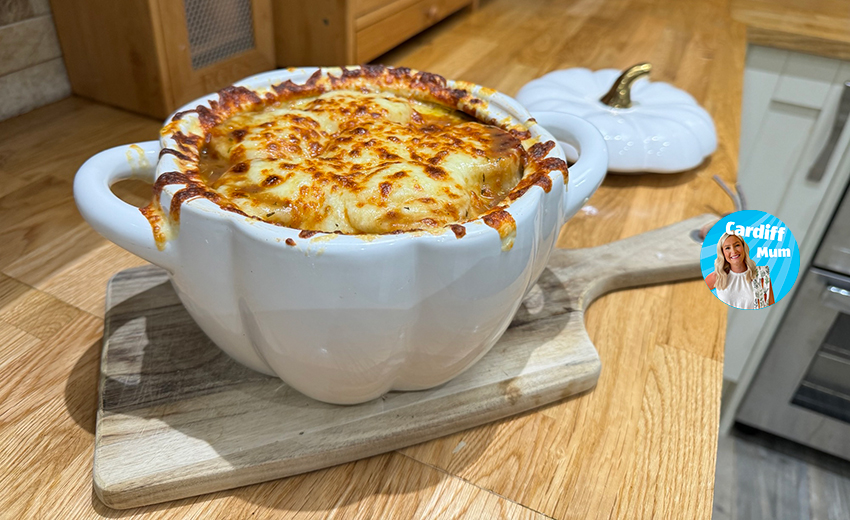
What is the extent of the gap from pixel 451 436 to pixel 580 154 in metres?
0.28

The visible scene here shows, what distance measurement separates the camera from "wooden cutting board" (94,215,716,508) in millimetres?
453

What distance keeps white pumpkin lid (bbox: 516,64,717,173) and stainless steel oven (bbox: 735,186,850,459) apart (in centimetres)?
70

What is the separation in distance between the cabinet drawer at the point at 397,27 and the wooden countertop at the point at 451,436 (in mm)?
424

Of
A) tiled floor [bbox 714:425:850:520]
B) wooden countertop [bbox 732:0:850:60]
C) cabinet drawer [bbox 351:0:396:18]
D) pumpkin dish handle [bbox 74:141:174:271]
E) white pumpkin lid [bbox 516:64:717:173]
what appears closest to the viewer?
pumpkin dish handle [bbox 74:141:174:271]

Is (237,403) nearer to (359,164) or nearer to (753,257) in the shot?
(359,164)

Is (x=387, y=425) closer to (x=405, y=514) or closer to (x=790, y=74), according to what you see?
(x=405, y=514)

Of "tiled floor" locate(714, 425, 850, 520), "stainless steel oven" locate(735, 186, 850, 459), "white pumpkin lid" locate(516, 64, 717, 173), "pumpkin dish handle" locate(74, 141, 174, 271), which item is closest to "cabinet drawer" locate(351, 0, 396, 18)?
"white pumpkin lid" locate(516, 64, 717, 173)

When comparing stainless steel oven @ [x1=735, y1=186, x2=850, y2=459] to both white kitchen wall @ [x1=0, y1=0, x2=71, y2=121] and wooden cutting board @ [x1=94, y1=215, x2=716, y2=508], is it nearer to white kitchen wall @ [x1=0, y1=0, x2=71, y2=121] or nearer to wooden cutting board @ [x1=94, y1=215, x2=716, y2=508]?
wooden cutting board @ [x1=94, y1=215, x2=716, y2=508]

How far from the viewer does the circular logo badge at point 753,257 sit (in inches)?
19.8

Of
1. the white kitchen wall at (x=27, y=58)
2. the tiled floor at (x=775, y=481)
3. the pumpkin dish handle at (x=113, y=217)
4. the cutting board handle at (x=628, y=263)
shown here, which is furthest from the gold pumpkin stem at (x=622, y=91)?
the tiled floor at (x=775, y=481)

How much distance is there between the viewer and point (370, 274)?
1.27 feet

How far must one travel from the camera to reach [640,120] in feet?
2.96

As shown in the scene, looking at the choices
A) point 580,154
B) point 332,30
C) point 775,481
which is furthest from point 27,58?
point 775,481

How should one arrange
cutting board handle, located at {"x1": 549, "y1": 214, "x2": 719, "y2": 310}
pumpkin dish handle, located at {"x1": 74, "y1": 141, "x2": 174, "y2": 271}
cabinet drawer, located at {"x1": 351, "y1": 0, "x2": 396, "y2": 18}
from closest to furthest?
pumpkin dish handle, located at {"x1": 74, "y1": 141, "x2": 174, "y2": 271} → cutting board handle, located at {"x1": 549, "y1": 214, "x2": 719, "y2": 310} → cabinet drawer, located at {"x1": 351, "y1": 0, "x2": 396, "y2": 18}
